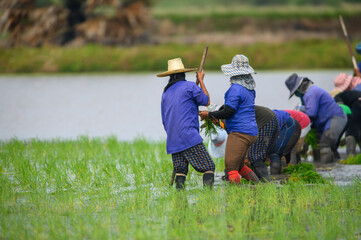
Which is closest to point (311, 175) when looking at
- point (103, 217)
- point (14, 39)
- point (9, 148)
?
point (103, 217)

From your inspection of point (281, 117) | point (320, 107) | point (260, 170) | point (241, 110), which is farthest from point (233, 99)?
point (320, 107)

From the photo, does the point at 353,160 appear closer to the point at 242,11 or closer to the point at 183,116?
the point at 183,116

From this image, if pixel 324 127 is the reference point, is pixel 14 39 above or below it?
above

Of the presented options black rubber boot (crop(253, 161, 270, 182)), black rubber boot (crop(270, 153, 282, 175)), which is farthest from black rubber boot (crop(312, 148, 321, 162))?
black rubber boot (crop(253, 161, 270, 182))

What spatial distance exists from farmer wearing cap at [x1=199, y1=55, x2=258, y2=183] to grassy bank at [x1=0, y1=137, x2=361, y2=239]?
37cm

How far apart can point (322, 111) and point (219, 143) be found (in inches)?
110

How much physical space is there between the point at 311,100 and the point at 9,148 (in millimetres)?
5625

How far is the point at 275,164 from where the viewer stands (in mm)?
10070

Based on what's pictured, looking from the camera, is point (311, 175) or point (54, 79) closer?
point (311, 175)

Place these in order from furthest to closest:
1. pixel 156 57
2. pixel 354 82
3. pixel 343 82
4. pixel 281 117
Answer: pixel 156 57, pixel 354 82, pixel 343 82, pixel 281 117

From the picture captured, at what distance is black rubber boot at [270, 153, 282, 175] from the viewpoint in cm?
1007

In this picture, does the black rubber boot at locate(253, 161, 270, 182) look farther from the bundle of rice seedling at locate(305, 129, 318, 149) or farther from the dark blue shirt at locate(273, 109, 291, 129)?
the bundle of rice seedling at locate(305, 129, 318, 149)

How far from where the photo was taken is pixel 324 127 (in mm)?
11633

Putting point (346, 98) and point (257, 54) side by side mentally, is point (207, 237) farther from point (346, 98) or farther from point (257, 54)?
point (257, 54)
